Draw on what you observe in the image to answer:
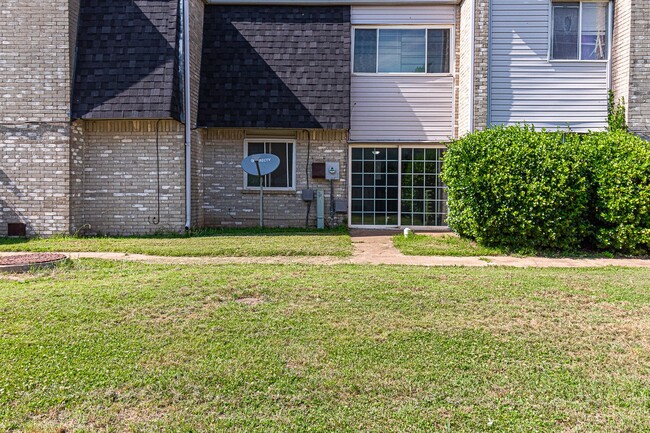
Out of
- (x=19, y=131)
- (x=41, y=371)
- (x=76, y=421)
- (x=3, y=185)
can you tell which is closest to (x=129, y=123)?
(x=19, y=131)

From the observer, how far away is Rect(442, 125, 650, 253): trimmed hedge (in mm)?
9172

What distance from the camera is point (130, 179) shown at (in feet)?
38.7

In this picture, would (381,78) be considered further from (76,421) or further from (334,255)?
(76,421)

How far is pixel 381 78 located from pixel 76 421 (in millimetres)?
11619

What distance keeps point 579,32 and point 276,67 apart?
7319 mm

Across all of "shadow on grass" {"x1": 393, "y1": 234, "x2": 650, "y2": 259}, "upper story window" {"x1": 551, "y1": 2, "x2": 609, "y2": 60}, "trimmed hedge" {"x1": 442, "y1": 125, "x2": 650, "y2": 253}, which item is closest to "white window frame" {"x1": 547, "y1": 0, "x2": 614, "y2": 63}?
"upper story window" {"x1": 551, "y1": 2, "x2": 609, "y2": 60}

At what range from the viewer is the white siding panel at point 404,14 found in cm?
1328

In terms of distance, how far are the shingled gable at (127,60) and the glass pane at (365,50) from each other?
4556mm

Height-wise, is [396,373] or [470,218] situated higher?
[470,218]

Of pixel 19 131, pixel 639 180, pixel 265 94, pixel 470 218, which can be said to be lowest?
pixel 470 218

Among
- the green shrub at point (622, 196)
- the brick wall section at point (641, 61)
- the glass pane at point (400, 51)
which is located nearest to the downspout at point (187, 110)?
the glass pane at point (400, 51)

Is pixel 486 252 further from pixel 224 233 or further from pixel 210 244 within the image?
pixel 224 233

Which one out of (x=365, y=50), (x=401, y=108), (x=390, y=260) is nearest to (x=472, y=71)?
(x=401, y=108)

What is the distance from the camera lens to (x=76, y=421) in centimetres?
341
